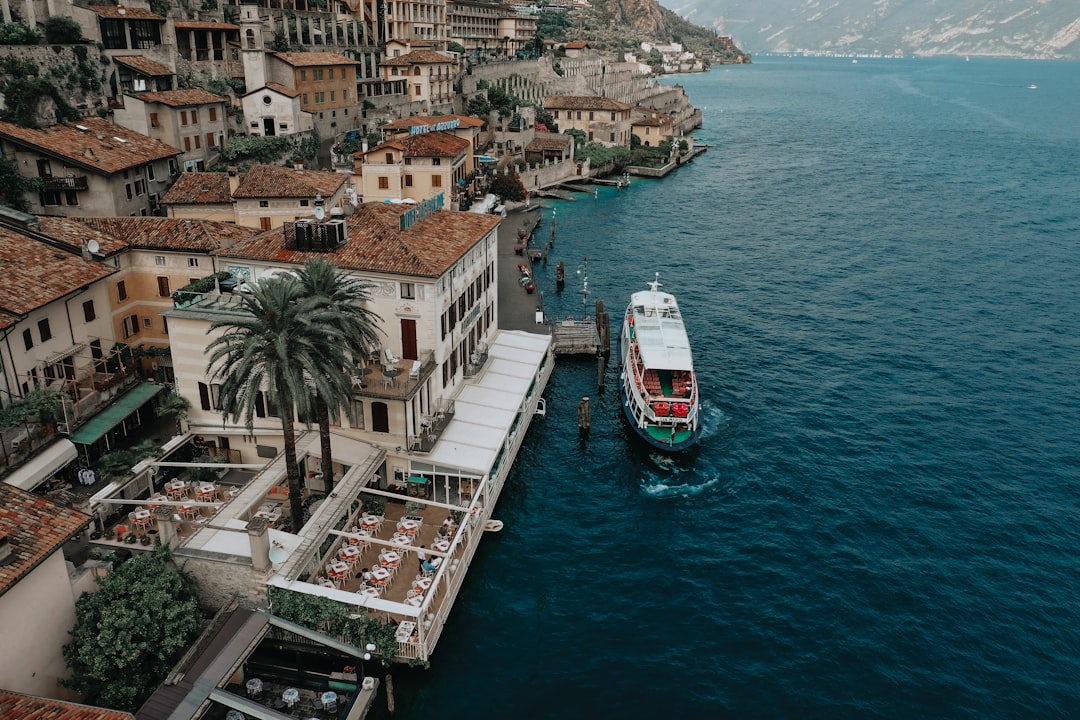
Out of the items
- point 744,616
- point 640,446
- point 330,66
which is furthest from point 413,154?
point 744,616

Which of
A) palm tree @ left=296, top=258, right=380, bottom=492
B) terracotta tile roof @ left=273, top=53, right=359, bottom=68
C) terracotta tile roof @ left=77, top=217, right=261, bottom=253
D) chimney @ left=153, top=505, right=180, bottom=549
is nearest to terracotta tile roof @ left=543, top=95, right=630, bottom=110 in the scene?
terracotta tile roof @ left=273, top=53, right=359, bottom=68

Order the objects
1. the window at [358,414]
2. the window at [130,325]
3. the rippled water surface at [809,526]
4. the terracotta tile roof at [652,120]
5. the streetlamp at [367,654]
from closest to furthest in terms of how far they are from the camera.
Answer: the streetlamp at [367,654]
the rippled water surface at [809,526]
the window at [358,414]
the window at [130,325]
the terracotta tile roof at [652,120]

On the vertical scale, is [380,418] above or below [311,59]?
below

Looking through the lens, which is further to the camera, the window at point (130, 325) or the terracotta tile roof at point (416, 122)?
the terracotta tile roof at point (416, 122)

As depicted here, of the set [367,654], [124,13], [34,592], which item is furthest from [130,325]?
[124,13]

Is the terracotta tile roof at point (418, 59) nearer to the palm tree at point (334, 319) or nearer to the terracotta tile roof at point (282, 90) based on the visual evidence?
the terracotta tile roof at point (282, 90)

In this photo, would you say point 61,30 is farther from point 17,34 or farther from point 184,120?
A: point 184,120

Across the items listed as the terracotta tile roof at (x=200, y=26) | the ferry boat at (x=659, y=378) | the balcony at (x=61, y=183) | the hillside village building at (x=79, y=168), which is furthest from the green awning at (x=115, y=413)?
the terracotta tile roof at (x=200, y=26)
